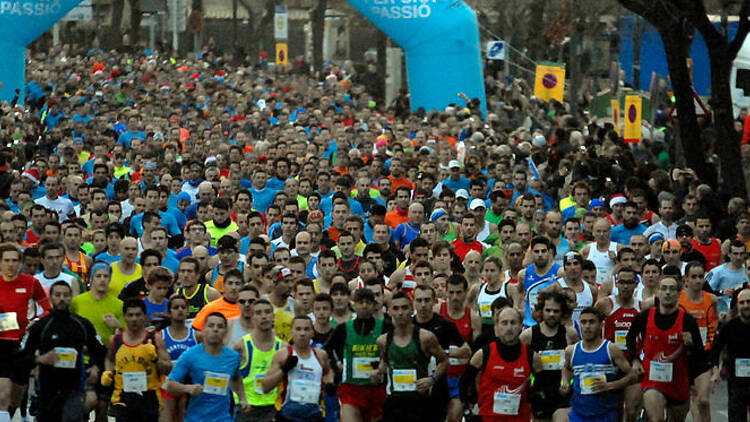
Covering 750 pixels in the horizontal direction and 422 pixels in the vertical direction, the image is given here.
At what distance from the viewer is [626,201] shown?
15.7m

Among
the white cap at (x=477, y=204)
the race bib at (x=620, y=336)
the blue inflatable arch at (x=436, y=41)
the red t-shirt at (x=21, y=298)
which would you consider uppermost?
the blue inflatable arch at (x=436, y=41)

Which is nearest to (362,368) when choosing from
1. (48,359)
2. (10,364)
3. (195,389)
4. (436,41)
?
(195,389)

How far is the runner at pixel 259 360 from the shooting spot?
1003 cm

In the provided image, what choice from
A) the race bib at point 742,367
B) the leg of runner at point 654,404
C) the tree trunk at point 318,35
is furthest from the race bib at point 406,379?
the tree trunk at point 318,35

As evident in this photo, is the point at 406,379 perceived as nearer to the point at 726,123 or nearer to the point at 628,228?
the point at 628,228

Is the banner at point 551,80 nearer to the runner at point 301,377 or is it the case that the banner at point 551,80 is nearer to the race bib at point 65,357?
the race bib at point 65,357

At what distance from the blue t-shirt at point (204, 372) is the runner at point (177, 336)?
44cm

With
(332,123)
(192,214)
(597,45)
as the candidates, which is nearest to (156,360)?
(192,214)

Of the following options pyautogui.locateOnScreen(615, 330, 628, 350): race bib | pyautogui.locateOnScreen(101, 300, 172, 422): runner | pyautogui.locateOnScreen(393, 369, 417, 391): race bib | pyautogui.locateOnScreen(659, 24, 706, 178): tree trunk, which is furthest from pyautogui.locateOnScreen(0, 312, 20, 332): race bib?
pyautogui.locateOnScreen(659, 24, 706, 178): tree trunk

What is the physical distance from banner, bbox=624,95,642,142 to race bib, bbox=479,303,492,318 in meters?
10.0

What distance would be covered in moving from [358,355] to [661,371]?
2.36 meters

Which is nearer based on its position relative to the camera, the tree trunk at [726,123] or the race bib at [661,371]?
the race bib at [661,371]

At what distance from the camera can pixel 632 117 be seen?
72.0ft

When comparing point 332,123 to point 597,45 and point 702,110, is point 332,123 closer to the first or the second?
point 702,110
